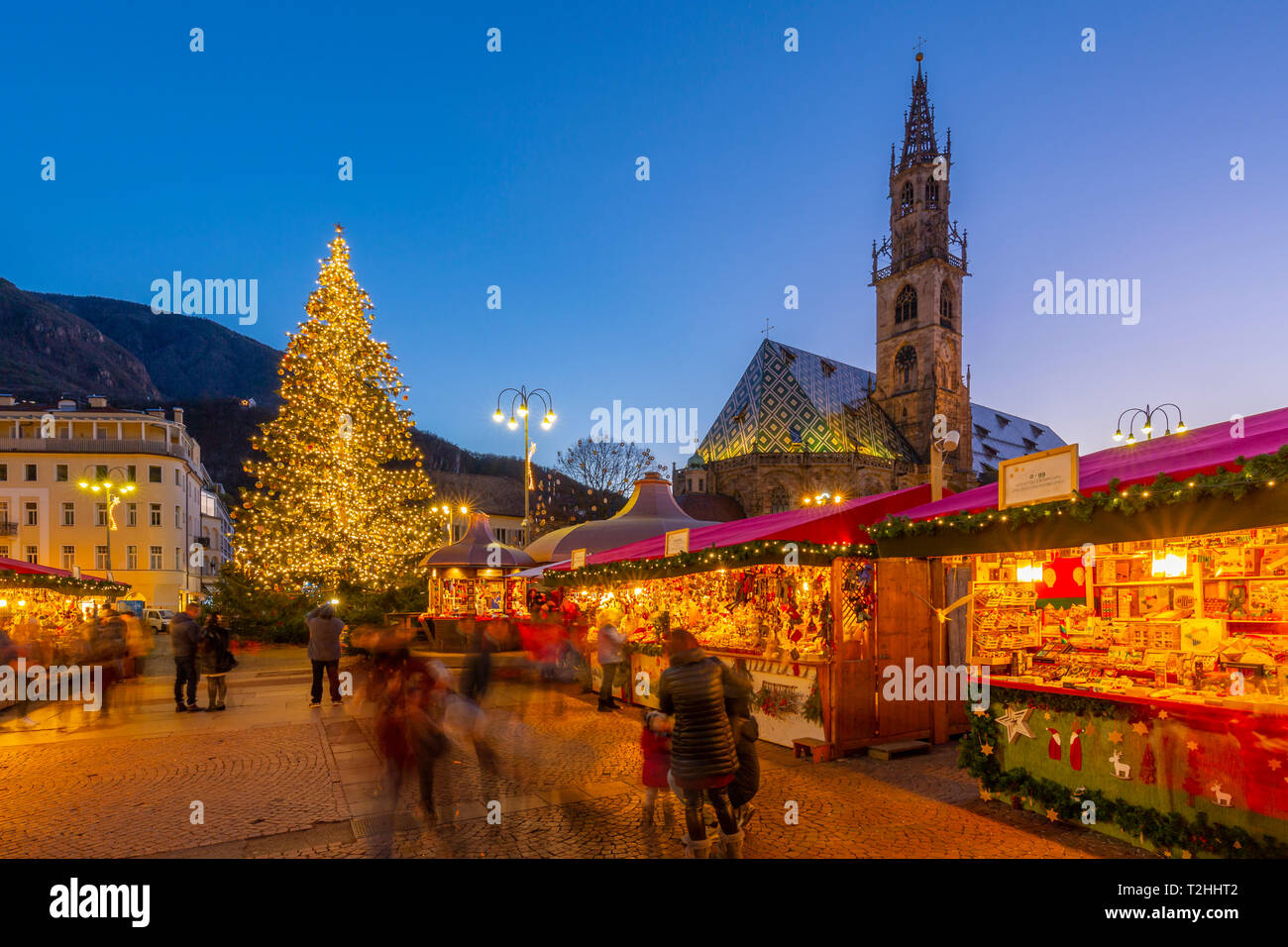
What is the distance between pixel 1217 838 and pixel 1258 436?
290 cm

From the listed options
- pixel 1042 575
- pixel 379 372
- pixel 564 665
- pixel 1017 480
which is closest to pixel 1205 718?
pixel 1017 480

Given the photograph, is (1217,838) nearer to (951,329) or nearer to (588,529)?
(588,529)

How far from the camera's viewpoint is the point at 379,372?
2598 cm

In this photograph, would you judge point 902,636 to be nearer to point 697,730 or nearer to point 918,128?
point 697,730

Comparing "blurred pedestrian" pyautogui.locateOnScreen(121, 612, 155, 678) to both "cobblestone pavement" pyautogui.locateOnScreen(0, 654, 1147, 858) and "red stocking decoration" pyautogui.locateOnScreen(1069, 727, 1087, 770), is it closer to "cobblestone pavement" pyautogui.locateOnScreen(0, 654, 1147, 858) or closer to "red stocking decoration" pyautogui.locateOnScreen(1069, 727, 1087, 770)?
"cobblestone pavement" pyautogui.locateOnScreen(0, 654, 1147, 858)

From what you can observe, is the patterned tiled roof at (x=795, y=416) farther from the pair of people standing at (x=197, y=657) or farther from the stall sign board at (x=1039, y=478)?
the stall sign board at (x=1039, y=478)

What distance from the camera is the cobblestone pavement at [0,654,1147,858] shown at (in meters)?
5.86

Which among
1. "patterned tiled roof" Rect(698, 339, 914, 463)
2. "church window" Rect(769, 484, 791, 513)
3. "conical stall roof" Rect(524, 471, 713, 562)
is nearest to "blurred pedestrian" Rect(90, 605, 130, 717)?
"conical stall roof" Rect(524, 471, 713, 562)

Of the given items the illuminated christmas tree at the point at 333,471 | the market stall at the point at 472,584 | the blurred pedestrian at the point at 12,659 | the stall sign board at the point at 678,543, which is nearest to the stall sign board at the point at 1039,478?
the stall sign board at the point at 678,543

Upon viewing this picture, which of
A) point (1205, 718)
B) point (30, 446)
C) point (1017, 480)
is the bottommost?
point (1205, 718)

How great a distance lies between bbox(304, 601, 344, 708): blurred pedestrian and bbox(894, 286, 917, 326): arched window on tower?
61.8m

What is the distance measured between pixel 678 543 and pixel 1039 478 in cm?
568

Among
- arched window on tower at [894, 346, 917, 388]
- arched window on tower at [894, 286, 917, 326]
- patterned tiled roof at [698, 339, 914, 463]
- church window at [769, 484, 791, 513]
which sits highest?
arched window on tower at [894, 286, 917, 326]

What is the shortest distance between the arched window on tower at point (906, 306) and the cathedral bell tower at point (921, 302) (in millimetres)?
87
